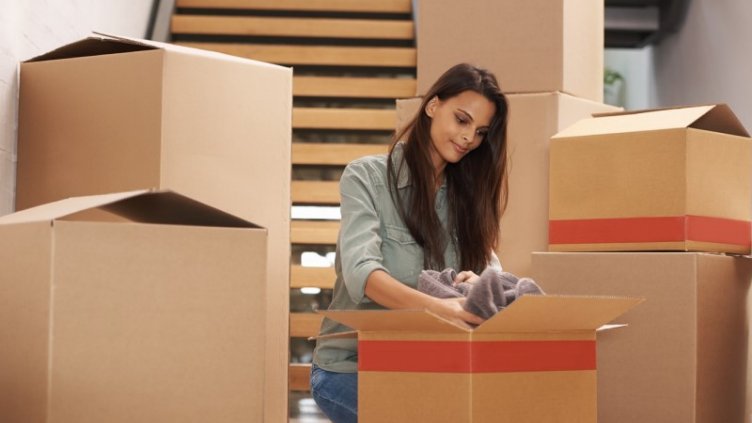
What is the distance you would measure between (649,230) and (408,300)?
65 centimetres

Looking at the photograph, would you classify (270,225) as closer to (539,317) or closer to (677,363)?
(677,363)

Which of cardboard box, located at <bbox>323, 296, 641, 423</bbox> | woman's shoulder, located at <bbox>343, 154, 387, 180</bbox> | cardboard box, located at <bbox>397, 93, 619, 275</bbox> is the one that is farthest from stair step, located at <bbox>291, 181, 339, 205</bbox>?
Answer: cardboard box, located at <bbox>323, 296, 641, 423</bbox>

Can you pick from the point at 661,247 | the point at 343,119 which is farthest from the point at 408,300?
the point at 343,119

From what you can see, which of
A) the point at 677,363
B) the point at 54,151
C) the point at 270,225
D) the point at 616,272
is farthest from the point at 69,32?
the point at 677,363

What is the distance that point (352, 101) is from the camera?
4441 millimetres

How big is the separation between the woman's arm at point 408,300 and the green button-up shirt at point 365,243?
0.05 meters

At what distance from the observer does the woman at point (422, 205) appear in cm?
169

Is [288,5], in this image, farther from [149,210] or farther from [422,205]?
[149,210]

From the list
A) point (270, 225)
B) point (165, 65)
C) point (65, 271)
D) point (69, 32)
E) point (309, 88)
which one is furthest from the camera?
point (309, 88)

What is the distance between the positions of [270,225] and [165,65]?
381mm

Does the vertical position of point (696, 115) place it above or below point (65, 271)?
above

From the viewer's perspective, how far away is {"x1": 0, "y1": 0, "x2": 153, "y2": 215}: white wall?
6.42 feet

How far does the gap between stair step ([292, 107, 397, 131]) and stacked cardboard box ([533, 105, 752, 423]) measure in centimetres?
220

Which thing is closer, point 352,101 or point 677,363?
point 677,363
